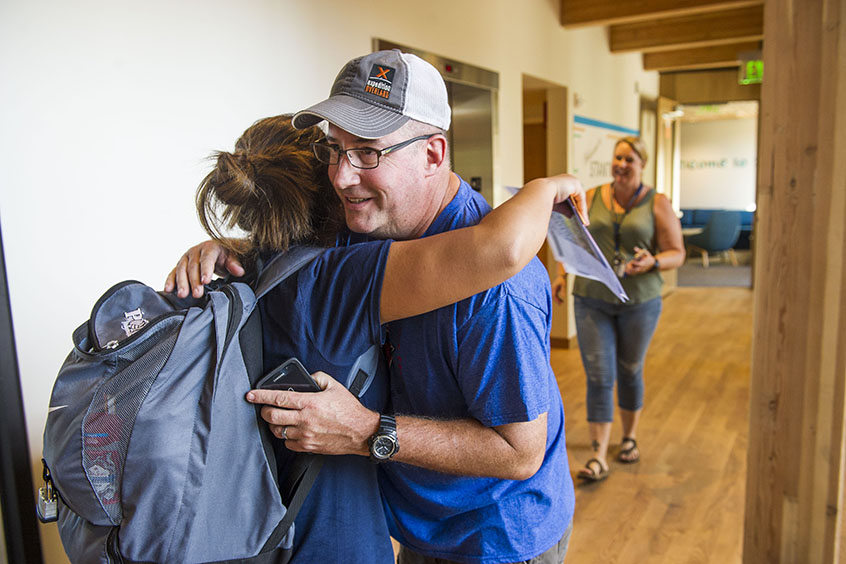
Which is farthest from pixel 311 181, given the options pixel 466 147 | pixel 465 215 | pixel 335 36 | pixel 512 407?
pixel 466 147

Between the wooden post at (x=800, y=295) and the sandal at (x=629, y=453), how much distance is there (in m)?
1.55

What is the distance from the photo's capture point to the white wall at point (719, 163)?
1520 centimetres

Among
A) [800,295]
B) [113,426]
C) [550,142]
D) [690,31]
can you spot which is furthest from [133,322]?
[690,31]

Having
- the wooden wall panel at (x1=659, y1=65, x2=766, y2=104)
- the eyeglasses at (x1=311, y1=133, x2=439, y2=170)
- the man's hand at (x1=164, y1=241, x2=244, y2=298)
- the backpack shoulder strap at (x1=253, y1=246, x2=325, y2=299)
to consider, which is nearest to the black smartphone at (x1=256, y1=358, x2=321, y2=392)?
the backpack shoulder strap at (x1=253, y1=246, x2=325, y2=299)

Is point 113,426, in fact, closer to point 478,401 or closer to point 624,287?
point 478,401

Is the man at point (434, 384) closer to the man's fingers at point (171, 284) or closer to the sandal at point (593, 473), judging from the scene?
the man's fingers at point (171, 284)

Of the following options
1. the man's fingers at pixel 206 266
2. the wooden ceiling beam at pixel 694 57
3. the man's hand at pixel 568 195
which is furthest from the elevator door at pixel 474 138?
the wooden ceiling beam at pixel 694 57

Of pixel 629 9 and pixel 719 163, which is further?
pixel 719 163

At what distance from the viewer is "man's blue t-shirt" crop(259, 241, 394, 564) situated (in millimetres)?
1047

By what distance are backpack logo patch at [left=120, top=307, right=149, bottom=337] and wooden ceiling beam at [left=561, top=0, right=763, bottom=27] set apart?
19.6ft

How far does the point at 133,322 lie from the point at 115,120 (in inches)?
60.2

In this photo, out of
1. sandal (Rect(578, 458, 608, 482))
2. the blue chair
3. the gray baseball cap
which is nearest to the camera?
the gray baseball cap

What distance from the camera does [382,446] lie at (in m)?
1.10

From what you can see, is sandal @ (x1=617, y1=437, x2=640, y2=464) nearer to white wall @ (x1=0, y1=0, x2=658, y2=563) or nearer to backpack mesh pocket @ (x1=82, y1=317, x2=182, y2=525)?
white wall @ (x1=0, y1=0, x2=658, y2=563)
